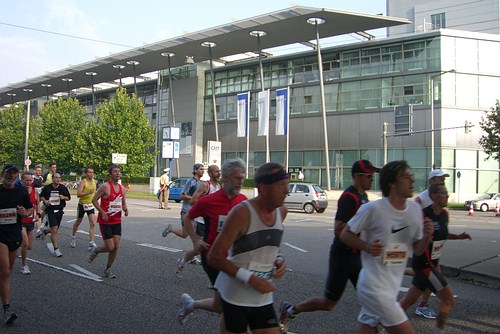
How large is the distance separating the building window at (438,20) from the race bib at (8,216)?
74600 millimetres

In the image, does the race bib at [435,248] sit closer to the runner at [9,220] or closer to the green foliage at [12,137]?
the runner at [9,220]

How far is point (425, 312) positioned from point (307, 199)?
20243mm

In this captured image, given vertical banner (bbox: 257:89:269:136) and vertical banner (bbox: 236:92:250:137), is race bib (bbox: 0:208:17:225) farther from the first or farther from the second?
vertical banner (bbox: 236:92:250:137)

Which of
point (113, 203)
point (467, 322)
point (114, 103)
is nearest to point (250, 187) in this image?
point (114, 103)

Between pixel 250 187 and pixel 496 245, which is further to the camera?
pixel 250 187

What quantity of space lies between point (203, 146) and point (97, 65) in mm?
14665

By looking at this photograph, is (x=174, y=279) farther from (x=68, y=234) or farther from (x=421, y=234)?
(x=68, y=234)

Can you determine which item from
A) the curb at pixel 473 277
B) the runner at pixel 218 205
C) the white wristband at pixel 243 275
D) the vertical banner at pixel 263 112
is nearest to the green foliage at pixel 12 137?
the vertical banner at pixel 263 112

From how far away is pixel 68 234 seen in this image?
1466cm

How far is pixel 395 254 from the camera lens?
3.81 metres

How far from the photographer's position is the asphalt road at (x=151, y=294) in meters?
5.84

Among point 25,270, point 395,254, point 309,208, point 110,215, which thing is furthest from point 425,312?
point 309,208

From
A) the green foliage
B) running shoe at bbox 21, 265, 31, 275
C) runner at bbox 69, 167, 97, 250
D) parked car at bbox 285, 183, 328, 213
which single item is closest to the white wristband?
running shoe at bbox 21, 265, 31, 275

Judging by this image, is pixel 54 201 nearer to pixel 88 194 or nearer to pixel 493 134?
pixel 88 194
